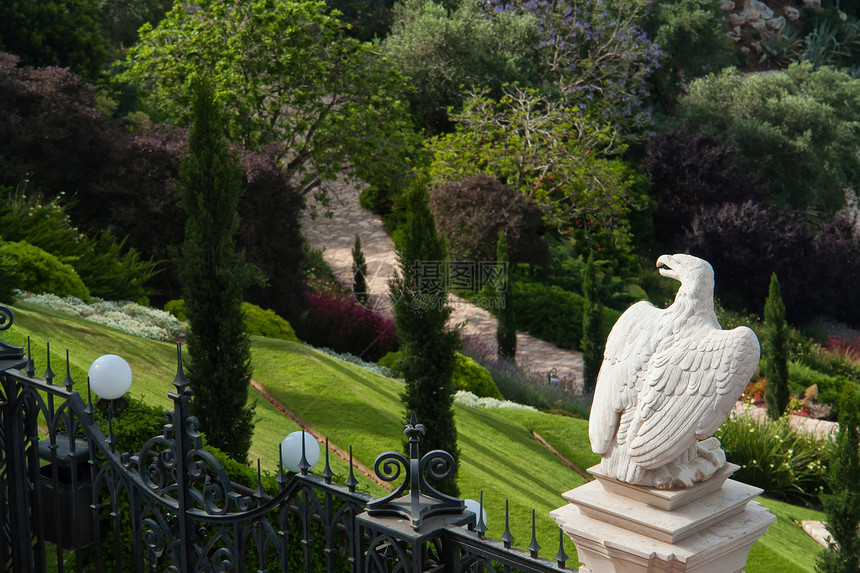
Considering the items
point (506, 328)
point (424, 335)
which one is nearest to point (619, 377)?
point (424, 335)

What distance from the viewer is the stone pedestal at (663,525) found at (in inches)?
122

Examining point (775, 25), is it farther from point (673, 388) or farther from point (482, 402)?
point (673, 388)

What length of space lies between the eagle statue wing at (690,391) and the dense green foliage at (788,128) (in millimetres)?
21749

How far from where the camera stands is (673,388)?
134 inches

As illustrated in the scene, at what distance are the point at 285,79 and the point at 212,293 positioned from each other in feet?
30.4

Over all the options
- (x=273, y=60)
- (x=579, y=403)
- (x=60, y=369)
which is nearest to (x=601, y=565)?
(x=60, y=369)

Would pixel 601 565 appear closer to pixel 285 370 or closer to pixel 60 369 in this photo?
pixel 60 369

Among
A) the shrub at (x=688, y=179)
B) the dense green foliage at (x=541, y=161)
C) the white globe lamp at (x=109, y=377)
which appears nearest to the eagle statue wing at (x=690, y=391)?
the white globe lamp at (x=109, y=377)

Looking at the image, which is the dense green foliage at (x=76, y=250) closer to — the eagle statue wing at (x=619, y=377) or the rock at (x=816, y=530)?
the rock at (x=816, y=530)

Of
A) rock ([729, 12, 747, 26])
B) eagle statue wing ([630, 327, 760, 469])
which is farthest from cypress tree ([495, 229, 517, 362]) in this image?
rock ([729, 12, 747, 26])

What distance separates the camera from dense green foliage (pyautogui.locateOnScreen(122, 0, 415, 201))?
15328 mm

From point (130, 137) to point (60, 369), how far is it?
7.49 m

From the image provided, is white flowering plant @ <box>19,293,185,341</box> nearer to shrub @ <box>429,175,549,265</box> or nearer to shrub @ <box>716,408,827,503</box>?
shrub @ <box>716,408,827,503</box>

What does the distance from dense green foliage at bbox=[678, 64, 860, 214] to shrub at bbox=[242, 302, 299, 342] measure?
52.0 feet
